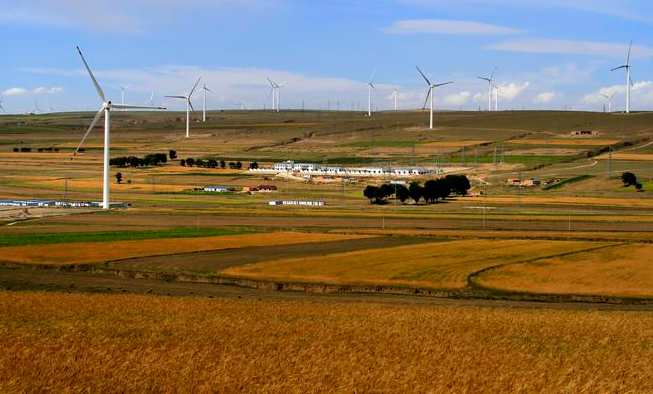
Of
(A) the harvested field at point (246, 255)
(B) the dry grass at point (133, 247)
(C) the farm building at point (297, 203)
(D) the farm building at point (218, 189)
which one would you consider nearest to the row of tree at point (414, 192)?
(C) the farm building at point (297, 203)

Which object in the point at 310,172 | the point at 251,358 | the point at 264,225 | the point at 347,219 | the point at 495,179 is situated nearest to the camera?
the point at 251,358

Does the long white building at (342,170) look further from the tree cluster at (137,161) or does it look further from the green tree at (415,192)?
the green tree at (415,192)

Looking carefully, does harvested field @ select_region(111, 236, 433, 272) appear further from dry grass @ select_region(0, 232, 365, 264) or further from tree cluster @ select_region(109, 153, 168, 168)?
tree cluster @ select_region(109, 153, 168, 168)

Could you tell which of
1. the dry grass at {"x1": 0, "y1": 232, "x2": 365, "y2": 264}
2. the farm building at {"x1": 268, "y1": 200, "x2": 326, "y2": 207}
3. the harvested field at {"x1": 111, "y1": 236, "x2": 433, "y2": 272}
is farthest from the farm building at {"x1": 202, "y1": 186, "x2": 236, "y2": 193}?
the harvested field at {"x1": 111, "y1": 236, "x2": 433, "y2": 272}

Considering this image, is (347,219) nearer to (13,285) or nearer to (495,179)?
(13,285)

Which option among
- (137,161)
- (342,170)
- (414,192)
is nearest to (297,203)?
(414,192)

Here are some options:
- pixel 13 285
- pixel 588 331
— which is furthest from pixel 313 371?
pixel 13 285

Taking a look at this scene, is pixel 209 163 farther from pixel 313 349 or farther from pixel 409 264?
pixel 313 349
